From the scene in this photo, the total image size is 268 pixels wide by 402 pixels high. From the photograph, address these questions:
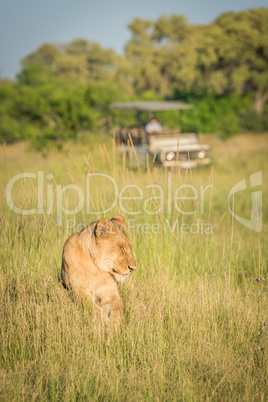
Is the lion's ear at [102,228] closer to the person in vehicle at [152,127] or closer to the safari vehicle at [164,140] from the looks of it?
the safari vehicle at [164,140]

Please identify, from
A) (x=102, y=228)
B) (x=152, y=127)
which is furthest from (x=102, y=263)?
(x=152, y=127)

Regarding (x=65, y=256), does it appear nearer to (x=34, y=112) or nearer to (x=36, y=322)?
(x=36, y=322)

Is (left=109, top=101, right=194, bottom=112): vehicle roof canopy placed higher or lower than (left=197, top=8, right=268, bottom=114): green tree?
lower

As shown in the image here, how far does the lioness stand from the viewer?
2.35 metres

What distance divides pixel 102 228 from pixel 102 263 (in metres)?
0.23

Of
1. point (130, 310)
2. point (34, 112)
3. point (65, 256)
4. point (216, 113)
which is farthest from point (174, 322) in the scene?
point (216, 113)

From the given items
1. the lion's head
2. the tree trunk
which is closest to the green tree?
the tree trunk

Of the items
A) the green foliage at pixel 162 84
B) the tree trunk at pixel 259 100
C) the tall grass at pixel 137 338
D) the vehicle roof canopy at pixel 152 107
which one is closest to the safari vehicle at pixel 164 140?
the vehicle roof canopy at pixel 152 107

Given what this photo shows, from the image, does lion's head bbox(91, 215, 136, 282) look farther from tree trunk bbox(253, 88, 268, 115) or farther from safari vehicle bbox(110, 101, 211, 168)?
tree trunk bbox(253, 88, 268, 115)

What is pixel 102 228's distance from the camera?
91.1 inches

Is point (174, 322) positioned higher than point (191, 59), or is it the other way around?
point (191, 59)

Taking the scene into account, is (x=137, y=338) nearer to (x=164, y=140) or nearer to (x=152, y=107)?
(x=164, y=140)

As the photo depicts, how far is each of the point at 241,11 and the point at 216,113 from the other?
30.0 feet

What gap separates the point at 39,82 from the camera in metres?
26.4
